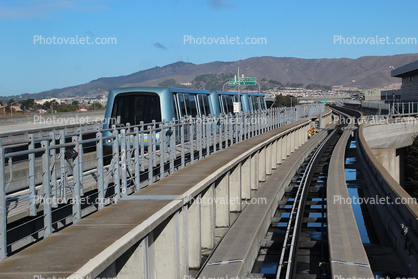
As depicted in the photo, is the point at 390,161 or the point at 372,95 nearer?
the point at 390,161

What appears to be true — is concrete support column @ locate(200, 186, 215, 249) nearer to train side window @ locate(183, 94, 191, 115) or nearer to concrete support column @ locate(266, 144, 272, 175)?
concrete support column @ locate(266, 144, 272, 175)

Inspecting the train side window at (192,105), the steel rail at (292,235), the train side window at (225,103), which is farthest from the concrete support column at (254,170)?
the train side window at (225,103)

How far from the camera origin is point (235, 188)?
1298 cm

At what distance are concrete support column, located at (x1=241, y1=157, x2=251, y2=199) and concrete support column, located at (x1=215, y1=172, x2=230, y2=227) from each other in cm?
282

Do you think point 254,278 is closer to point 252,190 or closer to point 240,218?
point 240,218

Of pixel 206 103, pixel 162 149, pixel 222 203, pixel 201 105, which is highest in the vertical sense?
pixel 206 103

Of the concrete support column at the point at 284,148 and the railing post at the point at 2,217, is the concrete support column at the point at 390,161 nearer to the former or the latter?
the concrete support column at the point at 284,148

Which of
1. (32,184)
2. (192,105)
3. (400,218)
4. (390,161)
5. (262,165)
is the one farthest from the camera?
(390,161)

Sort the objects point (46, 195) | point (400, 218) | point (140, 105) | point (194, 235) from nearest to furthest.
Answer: point (46, 195)
point (194, 235)
point (400, 218)
point (140, 105)

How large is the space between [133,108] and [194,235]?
11.0 metres

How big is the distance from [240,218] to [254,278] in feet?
11.4

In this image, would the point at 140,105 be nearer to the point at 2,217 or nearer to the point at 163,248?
the point at 163,248

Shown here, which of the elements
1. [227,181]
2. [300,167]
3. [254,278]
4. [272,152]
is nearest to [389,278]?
[254,278]

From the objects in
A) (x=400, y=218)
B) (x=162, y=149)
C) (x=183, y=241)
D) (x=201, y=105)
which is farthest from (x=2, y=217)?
(x=201, y=105)
